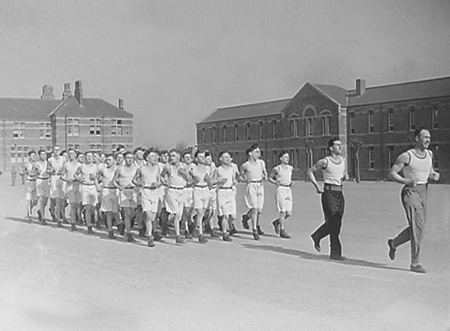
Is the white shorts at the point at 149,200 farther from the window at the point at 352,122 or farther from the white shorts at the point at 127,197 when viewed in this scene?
the window at the point at 352,122

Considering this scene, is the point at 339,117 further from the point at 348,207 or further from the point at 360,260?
the point at 360,260

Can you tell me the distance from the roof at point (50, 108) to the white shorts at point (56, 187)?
126 inches

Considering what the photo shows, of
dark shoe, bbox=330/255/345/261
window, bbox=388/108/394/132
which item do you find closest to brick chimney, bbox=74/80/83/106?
dark shoe, bbox=330/255/345/261

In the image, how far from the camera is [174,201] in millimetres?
10312

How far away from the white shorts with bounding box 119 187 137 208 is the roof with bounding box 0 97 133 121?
1.49 meters

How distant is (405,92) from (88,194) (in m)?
16.0

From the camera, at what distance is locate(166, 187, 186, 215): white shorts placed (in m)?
10.3

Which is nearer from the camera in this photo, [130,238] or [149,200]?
[149,200]

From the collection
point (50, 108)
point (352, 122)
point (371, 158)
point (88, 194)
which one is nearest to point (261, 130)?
point (352, 122)


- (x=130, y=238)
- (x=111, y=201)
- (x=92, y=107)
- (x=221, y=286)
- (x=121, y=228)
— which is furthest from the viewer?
(x=121, y=228)

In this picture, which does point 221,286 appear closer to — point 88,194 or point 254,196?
point 254,196

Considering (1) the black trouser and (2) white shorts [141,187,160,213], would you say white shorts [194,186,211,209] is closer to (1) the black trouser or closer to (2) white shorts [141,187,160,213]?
(2) white shorts [141,187,160,213]

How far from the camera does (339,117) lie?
32719 millimetres

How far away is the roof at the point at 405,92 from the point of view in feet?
62.5
